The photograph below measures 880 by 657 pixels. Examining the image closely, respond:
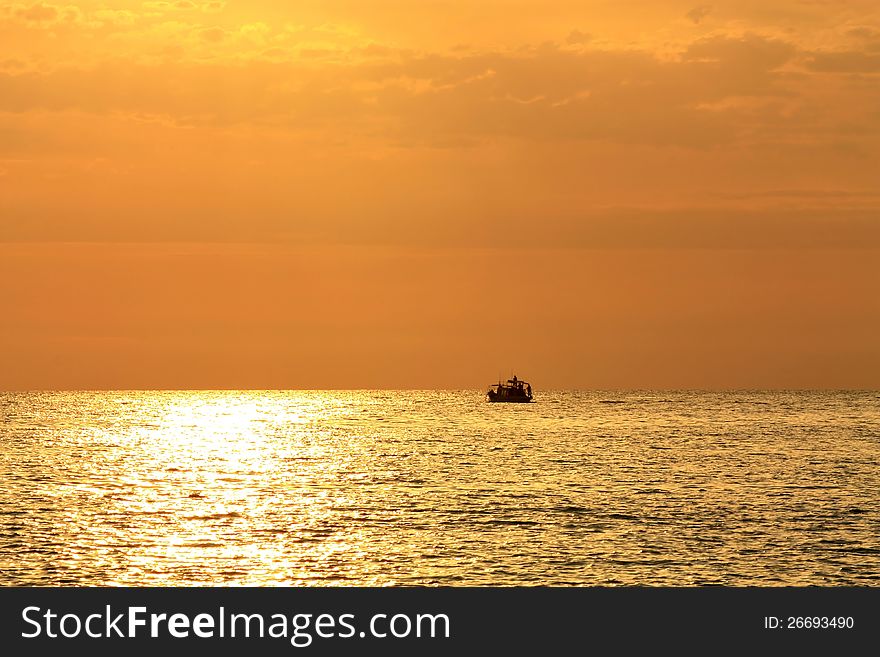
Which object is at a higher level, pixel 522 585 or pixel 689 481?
pixel 689 481

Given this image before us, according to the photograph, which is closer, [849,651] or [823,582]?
[849,651]

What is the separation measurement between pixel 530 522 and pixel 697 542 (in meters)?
10.8

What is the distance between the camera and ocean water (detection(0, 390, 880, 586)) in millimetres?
52438

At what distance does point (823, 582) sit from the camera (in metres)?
50.3

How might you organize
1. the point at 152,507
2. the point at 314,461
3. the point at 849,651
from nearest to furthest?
the point at 849,651 < the point at 152,507 < the point at 314,461

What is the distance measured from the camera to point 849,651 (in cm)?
2972

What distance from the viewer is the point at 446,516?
71812 millimetres

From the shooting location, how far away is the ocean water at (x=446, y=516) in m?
52.4

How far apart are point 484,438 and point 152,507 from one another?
8349 cm

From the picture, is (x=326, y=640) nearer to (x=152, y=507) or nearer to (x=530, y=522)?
(x=530, y=522)

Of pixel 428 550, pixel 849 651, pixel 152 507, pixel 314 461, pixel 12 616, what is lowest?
pixel 849 651

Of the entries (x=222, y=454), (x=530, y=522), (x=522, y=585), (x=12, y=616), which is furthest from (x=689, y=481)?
(x=12, y=616)

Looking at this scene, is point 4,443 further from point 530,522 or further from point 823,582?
point 823,582

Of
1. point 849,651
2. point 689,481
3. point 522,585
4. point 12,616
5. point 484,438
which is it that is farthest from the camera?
point 484,438
